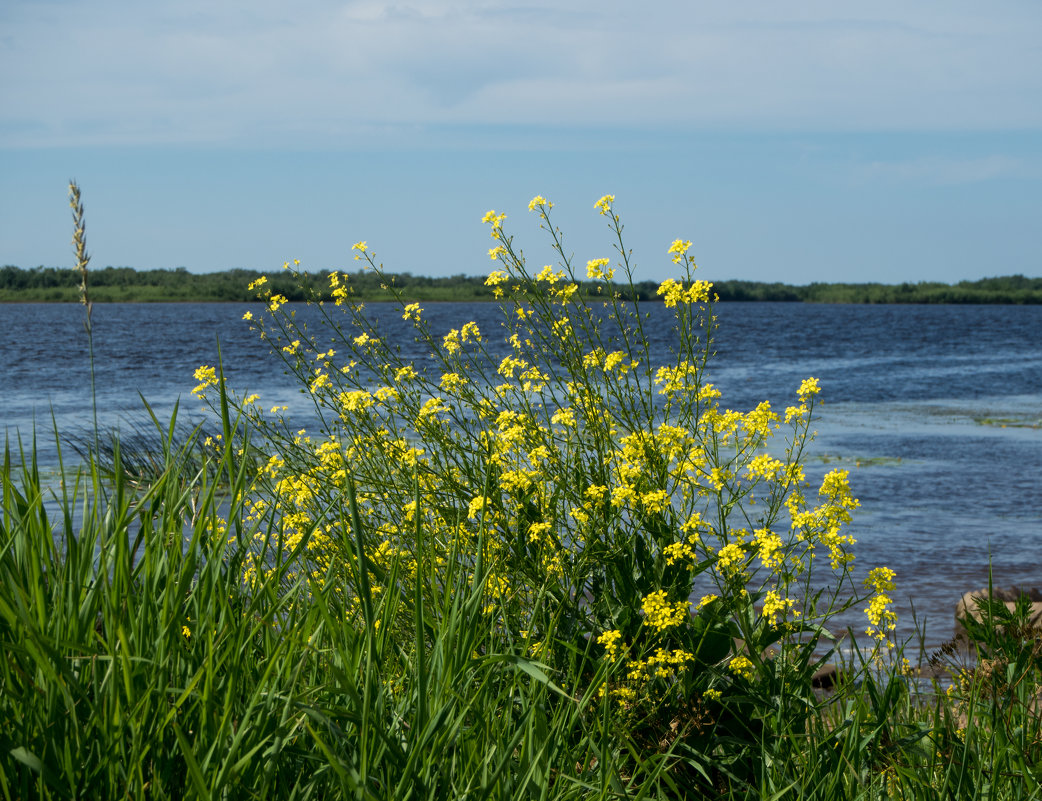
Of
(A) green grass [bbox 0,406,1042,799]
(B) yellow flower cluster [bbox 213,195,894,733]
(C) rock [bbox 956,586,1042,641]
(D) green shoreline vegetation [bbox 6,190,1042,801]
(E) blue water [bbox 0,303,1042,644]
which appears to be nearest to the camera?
(A) green grass [bbox 0,406,1042,799]


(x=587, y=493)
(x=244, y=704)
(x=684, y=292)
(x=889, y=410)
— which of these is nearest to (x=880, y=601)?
(x=587, y=493)

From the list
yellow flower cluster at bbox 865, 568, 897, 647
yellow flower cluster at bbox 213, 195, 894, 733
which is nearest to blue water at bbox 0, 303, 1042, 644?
yellow flower cluster at bbox 213, 195, 894, 733

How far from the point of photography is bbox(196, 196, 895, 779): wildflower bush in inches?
125

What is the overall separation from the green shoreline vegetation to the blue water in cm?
59

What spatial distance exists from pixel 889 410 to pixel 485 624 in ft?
81.3

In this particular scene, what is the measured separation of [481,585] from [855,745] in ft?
4.79

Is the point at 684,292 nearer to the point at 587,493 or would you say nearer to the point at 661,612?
the point at 587,493

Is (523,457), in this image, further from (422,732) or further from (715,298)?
(422,732)

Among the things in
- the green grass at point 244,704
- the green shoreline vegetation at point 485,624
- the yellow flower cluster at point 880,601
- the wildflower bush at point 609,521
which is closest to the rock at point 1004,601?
the green shoreline vegetation at point 485,624

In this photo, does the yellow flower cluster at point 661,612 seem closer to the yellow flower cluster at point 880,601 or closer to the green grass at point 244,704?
the green grass at point 244,704

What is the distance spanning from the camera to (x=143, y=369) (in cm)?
3500

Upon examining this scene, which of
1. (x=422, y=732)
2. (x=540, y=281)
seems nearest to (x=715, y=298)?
(x=540, y=281)

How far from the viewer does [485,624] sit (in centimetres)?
307

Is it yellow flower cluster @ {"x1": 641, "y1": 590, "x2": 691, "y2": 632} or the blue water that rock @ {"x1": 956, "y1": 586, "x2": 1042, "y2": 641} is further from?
yellow flower cluster @ {"x1": 641, "y1": 590, "x2": 691, "y2": 632}
